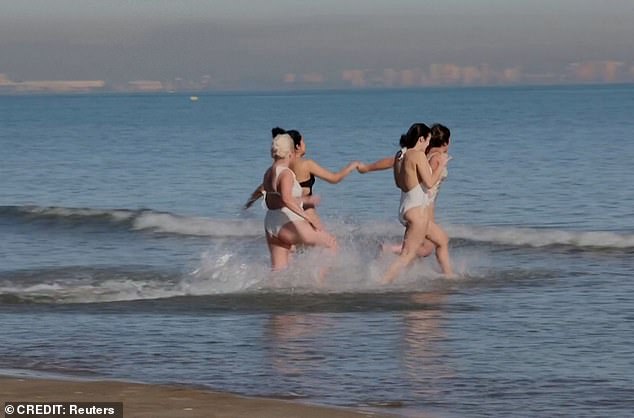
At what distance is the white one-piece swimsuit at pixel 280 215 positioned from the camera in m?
12.9

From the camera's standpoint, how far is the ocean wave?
727 inches

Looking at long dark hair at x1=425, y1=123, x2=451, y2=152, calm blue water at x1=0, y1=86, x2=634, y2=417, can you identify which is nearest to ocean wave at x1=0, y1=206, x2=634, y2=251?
calm blue water at x1=0, y1=86, x2=634, y2=417

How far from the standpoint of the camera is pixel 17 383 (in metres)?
8.58

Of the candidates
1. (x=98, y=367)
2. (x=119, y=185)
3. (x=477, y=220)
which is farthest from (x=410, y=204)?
→ (x=119, y=185)

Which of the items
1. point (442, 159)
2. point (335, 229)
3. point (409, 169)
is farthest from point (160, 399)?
point (335, 229)

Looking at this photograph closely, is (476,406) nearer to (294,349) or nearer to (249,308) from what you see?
(294,349)

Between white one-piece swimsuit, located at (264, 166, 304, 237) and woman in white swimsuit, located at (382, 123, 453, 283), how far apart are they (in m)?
0.94

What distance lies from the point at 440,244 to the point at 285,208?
180cm

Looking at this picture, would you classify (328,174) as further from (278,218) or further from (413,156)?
(413,156)

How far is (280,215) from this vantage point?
13.0 m

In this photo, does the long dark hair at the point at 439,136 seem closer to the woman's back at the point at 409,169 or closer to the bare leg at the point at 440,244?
the woman's back at the point at 409,169

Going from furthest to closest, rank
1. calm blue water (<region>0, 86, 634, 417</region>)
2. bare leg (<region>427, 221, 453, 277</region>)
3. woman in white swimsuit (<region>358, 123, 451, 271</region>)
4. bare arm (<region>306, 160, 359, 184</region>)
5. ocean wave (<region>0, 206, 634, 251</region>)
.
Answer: ocean wave (<region>0, 206, 634, 251</region>) → bare leg (<region>427, 221, 453, 277</region>) → woman in white swimsuit (<region>358, 123, 451, 271</region>) → bare arm (<region>306, 160, 359, 184</region>) → calm blue water (<region>0, 86, 634, 417</region>)

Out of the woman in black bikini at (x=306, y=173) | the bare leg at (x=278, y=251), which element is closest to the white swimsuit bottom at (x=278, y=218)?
the bare leg at (x=278, y=251)

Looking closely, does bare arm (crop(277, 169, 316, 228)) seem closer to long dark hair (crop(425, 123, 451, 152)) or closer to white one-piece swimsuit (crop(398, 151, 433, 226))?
white one-piece swimsuit (crop(398, 151, 433, 226))
